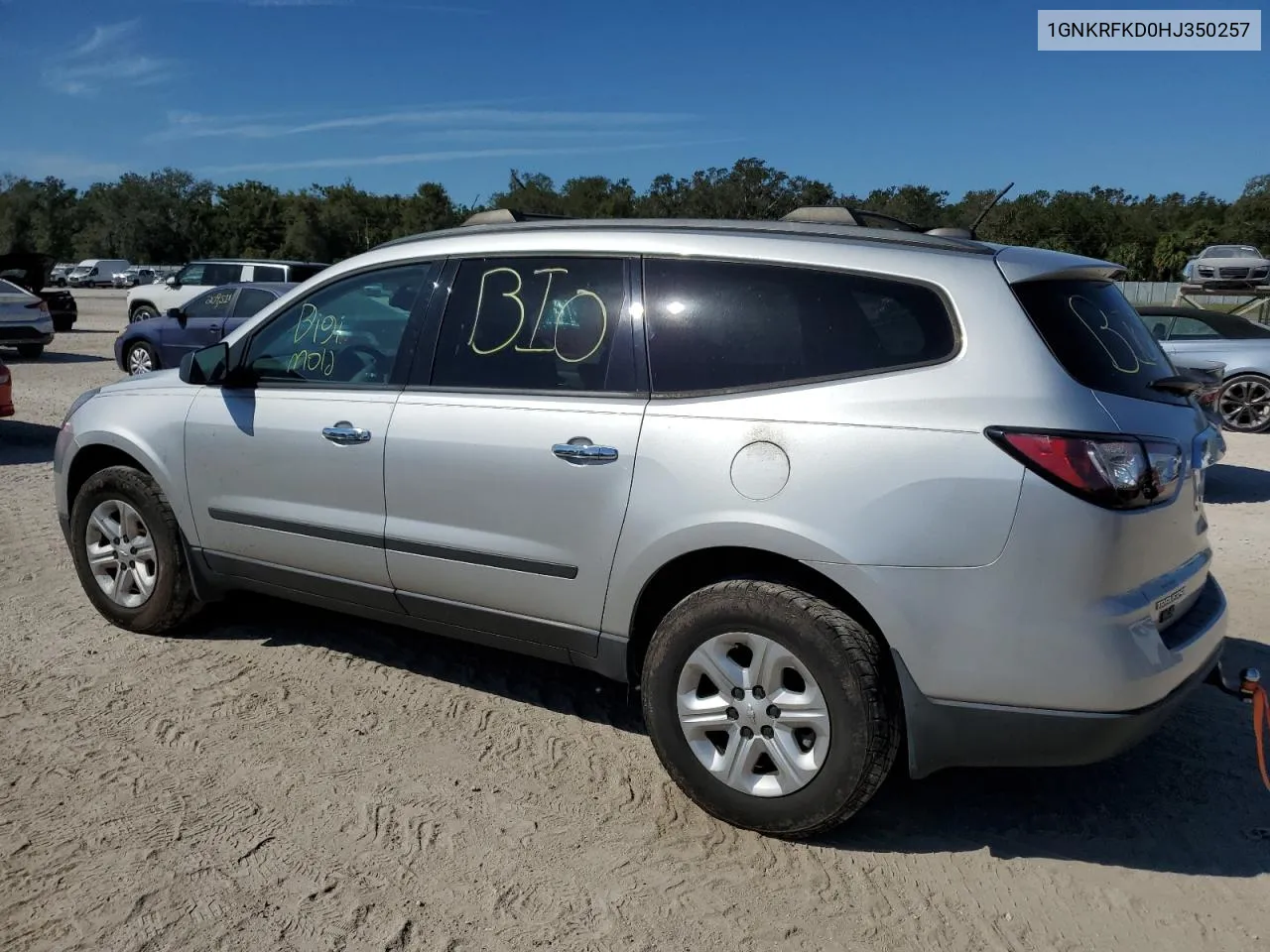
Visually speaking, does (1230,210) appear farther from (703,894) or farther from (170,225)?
(170,225)

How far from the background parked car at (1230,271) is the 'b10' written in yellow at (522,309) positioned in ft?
66.9

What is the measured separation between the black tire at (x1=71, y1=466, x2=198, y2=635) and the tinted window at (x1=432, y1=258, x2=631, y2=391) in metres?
1.67

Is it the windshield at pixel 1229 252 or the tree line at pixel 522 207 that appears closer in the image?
the windshield at pixel 1229 252

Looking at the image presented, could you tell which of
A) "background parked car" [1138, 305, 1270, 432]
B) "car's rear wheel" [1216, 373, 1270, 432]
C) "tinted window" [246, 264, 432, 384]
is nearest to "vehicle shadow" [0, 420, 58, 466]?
"tinted window" [246, 264, 432, 384]

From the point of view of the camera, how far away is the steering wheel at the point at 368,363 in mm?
4152

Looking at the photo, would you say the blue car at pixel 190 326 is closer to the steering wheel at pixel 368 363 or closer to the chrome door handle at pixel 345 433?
the steering wheel at pixel 368 363

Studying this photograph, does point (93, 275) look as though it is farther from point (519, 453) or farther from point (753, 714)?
point (753, 714)

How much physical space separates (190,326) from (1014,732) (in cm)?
1440

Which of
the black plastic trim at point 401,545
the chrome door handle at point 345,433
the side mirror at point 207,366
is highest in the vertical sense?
the side mirror at point 207,366

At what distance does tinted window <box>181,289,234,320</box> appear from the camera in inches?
588

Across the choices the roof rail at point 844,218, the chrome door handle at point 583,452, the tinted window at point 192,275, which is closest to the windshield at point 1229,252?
the tinted window at point 192,275

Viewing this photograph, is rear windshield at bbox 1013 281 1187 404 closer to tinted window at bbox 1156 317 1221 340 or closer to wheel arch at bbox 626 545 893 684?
wheel arch at bbox 626 545 893 684

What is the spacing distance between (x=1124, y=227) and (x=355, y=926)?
5399 centimetres

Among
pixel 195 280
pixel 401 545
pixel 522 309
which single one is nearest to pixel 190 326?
pixel 195 280
